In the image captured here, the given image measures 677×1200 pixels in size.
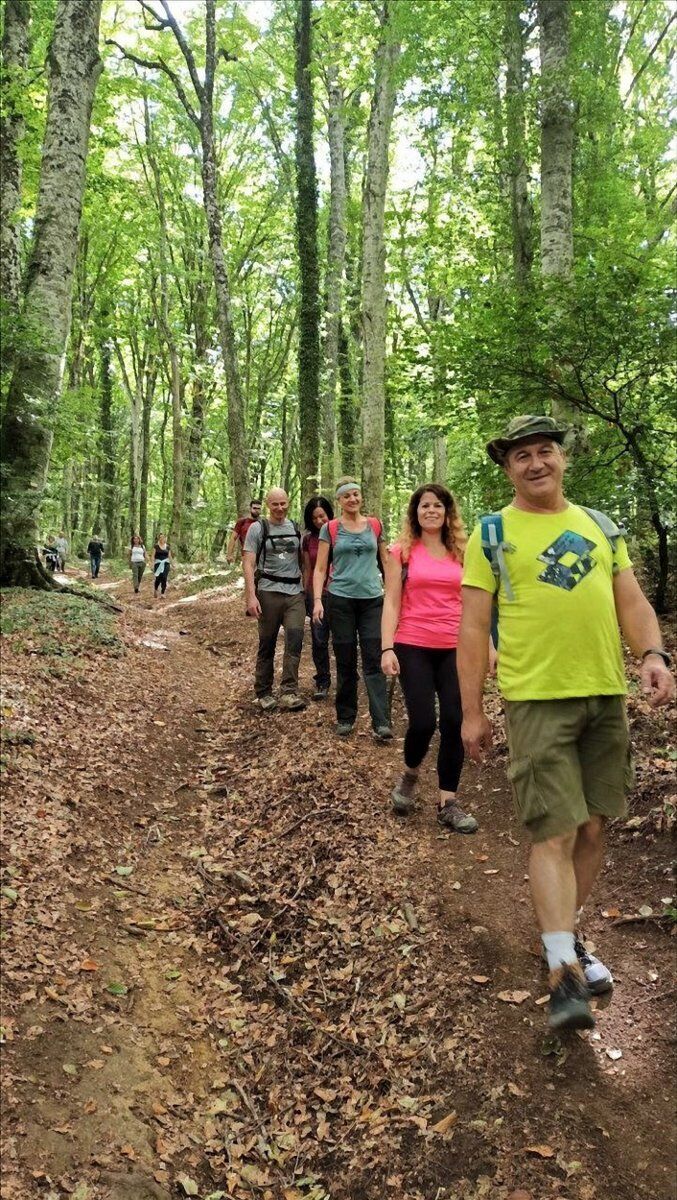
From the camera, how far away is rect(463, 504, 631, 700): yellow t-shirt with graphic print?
9.75 ft

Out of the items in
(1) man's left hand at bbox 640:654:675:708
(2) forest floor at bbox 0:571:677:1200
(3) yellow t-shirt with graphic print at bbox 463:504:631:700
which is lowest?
(2) forest floor at bbox 0:571:677:1200

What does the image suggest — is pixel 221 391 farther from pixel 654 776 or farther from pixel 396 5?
pixel 654 776

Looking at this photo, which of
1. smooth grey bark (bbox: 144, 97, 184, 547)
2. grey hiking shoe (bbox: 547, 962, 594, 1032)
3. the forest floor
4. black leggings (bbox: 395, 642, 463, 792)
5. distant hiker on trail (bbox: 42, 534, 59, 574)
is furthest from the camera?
smooth grey bark (bbox: 144, 97, 184, 547)

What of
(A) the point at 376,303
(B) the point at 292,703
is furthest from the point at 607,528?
(A) the point at 376,303

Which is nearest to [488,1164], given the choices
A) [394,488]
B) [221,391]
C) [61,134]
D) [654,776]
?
[654,776]

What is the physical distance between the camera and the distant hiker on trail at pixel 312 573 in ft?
28.6

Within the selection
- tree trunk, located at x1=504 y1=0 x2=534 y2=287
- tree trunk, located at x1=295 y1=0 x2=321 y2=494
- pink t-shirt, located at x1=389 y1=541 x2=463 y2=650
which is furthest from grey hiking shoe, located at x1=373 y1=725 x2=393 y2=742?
tree trunk, located at x1=295 y1=0 x2=321 y2=494

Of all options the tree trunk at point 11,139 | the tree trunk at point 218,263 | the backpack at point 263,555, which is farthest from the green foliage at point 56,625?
the tree trunk at point 218,263

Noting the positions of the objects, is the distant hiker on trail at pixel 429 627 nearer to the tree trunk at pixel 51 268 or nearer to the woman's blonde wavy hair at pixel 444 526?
the woman's blonde wavy hair at pixel 444 526

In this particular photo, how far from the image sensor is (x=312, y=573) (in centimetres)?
879

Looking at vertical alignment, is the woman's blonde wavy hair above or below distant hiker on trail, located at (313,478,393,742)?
above

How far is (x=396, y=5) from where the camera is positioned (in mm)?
10445

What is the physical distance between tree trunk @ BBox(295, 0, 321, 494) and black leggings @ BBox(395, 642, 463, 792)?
10.7 meters

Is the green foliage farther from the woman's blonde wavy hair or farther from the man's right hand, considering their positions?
the man's right hand
